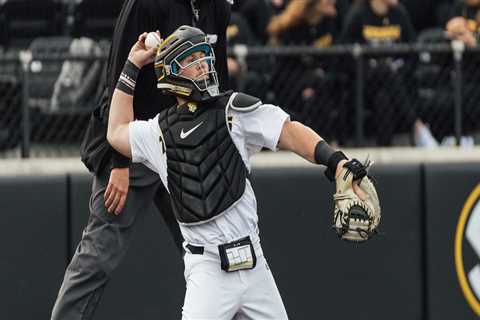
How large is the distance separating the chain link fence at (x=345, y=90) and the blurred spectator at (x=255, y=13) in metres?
1.35

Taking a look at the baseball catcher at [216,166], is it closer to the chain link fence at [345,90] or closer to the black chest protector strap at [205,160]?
the black chest protector strap at [205,160]

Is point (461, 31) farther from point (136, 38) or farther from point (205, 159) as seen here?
point (205, 159)

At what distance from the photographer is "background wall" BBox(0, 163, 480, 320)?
6473mm

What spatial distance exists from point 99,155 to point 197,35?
0.94 metres

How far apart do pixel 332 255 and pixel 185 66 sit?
Result: 7.01ft

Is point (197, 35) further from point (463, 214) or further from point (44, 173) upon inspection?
point (463, 214)

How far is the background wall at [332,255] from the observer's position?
255 inches

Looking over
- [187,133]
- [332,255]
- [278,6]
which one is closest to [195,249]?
[187,133]

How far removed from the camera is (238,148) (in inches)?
188

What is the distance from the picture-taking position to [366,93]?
7398 mm

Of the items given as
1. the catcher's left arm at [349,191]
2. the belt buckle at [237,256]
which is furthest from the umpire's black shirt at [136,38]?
the catcher's left arm at [349,191]

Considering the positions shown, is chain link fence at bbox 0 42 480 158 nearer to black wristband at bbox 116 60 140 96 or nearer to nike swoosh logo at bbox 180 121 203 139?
black wristband at bbox 116 60 140 96

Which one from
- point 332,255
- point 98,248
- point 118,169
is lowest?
point 332,255

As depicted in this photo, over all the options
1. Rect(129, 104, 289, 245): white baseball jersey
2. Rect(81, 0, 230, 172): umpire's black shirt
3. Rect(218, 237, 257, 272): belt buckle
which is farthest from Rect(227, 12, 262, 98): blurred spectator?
Rect(218, 237, 257, 272): belt buckle
